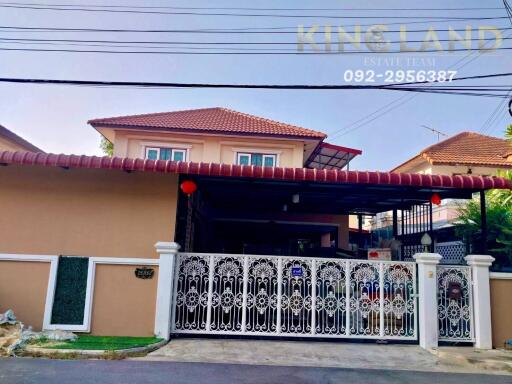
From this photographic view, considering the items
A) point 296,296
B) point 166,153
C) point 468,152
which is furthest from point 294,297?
point 468,152

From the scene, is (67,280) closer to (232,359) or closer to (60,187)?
(60,187)

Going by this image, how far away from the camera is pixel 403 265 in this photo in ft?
24.2

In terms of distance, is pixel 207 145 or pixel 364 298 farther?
pixel 207 145

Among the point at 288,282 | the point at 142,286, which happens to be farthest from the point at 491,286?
the point at 142,286

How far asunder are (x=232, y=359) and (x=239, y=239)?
9534 millimetres

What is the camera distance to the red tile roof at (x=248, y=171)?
6.83 metres

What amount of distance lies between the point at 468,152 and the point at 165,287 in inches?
681

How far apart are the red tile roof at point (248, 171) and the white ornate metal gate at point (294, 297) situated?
4.92 feet

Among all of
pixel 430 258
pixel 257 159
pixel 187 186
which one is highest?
pixel 257 159

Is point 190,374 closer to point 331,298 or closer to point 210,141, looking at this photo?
point 331,298

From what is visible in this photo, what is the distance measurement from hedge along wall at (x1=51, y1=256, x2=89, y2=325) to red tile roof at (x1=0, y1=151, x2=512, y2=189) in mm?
1762

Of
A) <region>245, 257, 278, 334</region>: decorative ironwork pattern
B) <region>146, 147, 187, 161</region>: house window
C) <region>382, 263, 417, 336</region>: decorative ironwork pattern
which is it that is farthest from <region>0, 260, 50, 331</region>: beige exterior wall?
<region>146, 147, 187, 161</region>: house window

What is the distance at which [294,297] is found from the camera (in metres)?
7.17

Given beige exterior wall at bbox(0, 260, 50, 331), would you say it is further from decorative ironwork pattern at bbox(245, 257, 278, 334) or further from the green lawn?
decorative ironwork pattern at bbox(245, 257, 278, 334)
